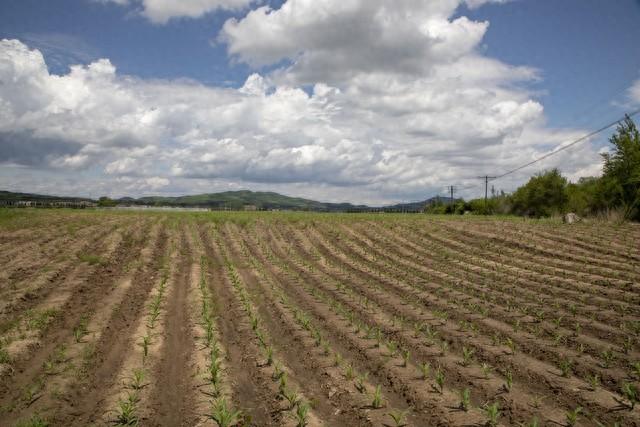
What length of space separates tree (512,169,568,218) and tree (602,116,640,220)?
23.7 metres

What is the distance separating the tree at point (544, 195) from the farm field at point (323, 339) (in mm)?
46555

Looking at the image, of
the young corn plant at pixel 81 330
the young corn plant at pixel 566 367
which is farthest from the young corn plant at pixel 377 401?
the young corn plant at pixel 81 330

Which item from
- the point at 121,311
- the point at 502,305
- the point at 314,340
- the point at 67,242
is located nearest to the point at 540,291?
the point at 502,305

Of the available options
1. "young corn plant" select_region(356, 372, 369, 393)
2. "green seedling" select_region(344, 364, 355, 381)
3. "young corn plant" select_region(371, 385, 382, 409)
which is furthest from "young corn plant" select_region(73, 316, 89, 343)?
"young corn plant" select_region(371, 385, 382, 409)

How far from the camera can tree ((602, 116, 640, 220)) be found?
35.5 m

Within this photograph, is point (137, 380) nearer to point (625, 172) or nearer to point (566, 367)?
Result: point (566, 367)

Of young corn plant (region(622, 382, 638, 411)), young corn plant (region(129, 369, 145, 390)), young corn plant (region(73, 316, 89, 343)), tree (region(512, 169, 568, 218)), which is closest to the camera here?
young corn plant (region(622, 382, 638, 411))

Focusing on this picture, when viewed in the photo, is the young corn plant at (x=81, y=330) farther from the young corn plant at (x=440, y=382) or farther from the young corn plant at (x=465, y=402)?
the young corn plant at (x=465, y=402)

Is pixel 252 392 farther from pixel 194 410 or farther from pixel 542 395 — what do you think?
pixel 542 395

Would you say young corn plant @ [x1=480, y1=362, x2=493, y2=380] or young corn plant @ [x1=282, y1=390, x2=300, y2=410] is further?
young corn plant @ [x1=480, y1=362, x2=493, y2=380]

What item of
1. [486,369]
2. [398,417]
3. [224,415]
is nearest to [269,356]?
[224,415]

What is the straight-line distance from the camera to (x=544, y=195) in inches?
2530

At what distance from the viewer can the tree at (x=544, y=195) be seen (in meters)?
62.9

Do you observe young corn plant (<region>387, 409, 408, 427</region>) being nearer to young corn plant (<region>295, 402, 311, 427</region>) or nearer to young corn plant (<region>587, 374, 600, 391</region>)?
young corn plant (<region>295, 402, 311, 427</region>)
